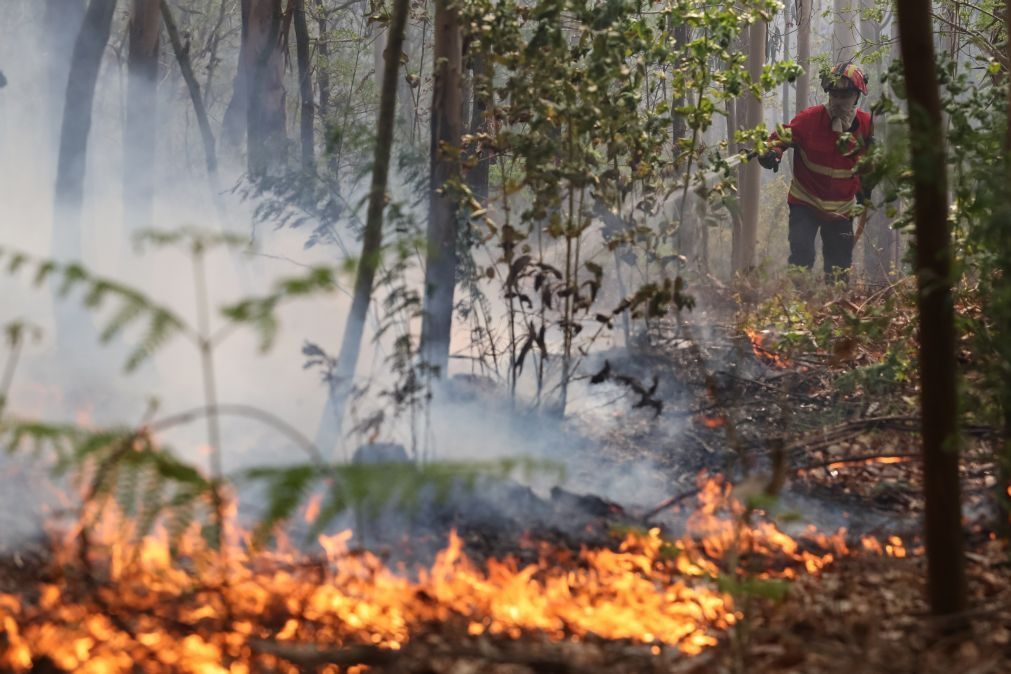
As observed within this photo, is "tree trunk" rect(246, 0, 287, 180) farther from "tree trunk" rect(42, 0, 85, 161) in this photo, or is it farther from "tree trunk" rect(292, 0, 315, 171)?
"tree trunk" rect(42, 0, 85, 161)

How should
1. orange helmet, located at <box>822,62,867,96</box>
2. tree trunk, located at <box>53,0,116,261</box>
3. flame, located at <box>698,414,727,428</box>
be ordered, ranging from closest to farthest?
flame, located at <box>698,414,727,428</box> < tree trunk, located at <box>53,0,116,261</box> < orange helmet, located at <box>822,62,867,96</box>

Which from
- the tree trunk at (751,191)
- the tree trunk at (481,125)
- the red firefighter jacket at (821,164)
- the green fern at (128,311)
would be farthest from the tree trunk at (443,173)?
the tree trunk at (751,191)

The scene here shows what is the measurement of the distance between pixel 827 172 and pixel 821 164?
0.10 metres

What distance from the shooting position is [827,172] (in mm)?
10789

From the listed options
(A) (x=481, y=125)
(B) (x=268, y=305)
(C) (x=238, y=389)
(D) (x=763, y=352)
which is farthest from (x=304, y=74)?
(B) (x=268, y=305)

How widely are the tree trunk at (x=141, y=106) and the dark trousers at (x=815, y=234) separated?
6.60 metres

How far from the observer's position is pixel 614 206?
241 inches

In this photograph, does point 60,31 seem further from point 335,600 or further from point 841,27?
point 841,27

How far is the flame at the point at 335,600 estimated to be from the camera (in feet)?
9.33

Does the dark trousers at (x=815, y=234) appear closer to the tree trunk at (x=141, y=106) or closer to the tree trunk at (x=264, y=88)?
the tree trunk at (x=264, y=88)

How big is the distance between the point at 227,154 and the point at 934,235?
1522 centimetres

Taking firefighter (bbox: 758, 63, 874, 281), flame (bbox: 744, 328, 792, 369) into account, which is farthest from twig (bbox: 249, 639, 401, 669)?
firefighter (bbox: 758, 63, 874, 281)

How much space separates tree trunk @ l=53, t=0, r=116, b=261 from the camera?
7.49 meters

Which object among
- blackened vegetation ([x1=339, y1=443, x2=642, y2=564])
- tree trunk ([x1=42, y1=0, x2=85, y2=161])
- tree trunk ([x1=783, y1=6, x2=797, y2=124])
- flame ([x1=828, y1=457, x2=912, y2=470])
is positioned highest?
tree trunk ([x1=783, y1=6, x2=797, y2=124])
